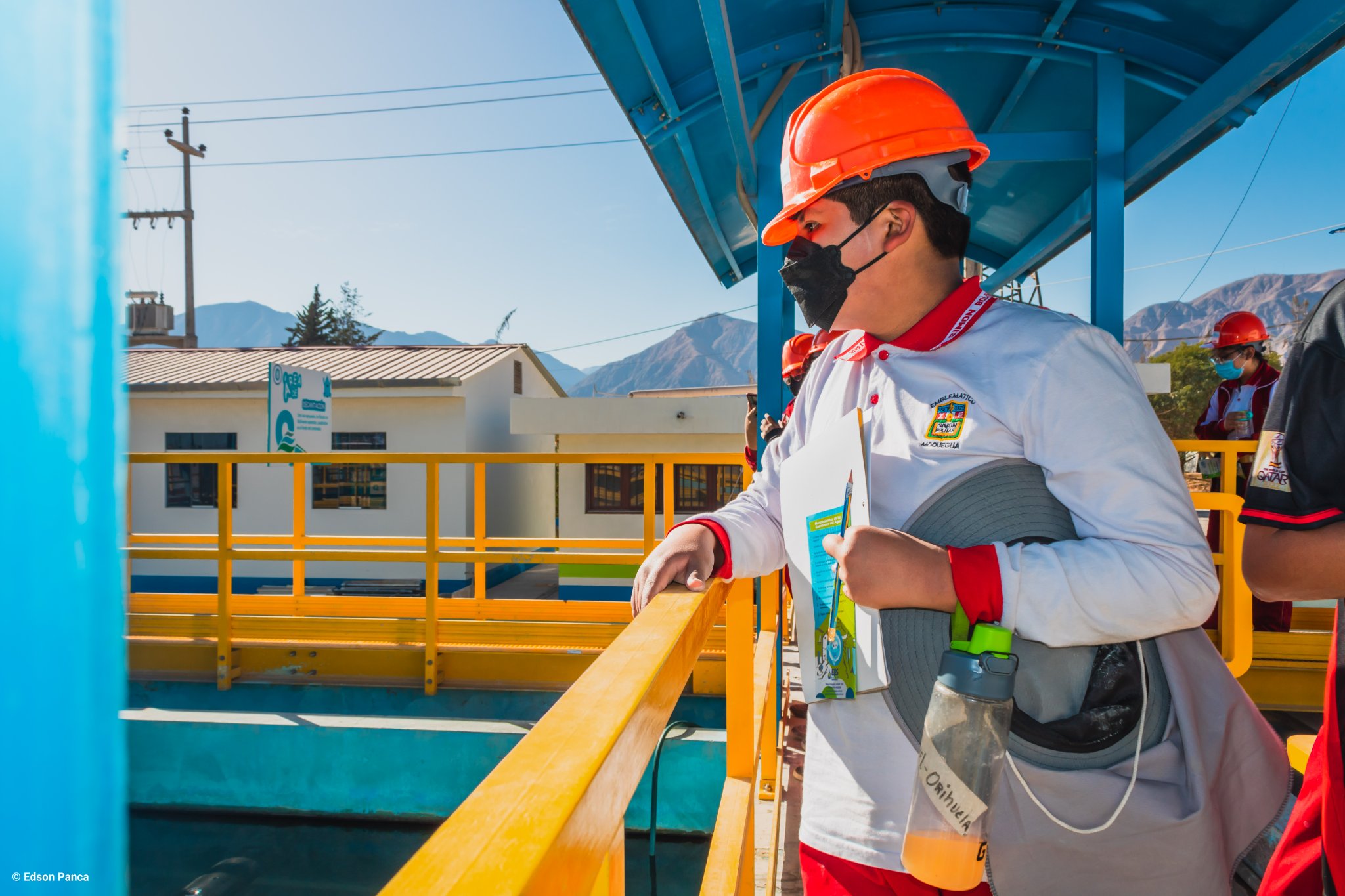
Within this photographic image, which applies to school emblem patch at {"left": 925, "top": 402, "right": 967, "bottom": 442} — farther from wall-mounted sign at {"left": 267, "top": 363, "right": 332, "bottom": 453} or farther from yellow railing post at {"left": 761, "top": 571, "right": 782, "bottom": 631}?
wall-mounted sign at {"left": 267, "top": 363, "right": 332, "bottom": 453}

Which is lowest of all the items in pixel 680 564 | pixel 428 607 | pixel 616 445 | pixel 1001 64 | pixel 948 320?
pixel 428 607

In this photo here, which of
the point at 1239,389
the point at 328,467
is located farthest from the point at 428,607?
the point at 328,467

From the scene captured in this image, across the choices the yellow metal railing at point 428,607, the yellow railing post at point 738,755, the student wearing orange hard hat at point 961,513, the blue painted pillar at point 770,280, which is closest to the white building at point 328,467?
the yellow metal railing at point 428,607

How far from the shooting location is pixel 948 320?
1199 millimetres

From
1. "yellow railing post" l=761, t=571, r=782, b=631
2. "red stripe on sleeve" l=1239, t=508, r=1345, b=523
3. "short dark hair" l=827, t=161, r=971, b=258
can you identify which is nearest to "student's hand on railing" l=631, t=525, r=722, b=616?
"short dark hair" l=827, t=161, r=971, b=258

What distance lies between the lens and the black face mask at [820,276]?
131 centimetres

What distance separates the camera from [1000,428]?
3.58 feet

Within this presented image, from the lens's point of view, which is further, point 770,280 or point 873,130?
point 770,280

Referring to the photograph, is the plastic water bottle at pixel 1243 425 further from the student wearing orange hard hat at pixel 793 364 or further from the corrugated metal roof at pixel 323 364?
the corrugated metal roof at pixel 323 364

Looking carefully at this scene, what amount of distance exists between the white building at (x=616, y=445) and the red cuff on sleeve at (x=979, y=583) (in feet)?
30.9

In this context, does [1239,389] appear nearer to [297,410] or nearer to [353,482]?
[297,410]

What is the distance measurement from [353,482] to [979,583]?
49.7ft

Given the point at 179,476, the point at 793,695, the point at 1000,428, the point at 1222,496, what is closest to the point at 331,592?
the point at 179,476

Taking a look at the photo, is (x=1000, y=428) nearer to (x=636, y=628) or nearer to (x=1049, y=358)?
(x=1049, y=358)
